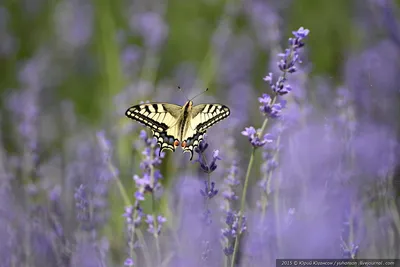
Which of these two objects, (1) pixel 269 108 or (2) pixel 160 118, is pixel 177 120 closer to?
(2) pixel 160 118

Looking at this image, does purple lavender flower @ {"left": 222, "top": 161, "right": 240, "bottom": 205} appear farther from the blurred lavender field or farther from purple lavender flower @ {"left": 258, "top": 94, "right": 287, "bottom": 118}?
purple lavender flower @ {"left": 258, "top": 94, "right": 287, "bottom": 118}

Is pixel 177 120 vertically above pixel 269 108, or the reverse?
pixel 177 120

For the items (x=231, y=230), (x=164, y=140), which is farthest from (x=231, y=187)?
(x=164, y=140)

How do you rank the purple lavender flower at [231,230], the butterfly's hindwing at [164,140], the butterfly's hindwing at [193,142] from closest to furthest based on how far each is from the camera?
the purple lavender flower at [231,230]
the butterfly's hindwing at [193,142]
the butterfly's hindwing at [164,140]

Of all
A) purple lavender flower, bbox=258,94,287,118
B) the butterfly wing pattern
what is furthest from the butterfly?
purple lavender flower, bbox=258,94,287,118

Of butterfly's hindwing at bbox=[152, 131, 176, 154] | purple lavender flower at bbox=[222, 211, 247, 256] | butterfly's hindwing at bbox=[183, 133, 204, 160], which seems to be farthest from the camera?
butterfly's hindwing at bbox=[152, 131, 176, 154]

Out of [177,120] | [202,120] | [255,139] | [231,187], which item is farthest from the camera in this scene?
[177,120]

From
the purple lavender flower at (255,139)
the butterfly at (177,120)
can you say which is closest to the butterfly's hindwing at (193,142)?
the butterfly at (177,120)

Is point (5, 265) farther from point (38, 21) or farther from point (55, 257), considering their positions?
point (38, 21)

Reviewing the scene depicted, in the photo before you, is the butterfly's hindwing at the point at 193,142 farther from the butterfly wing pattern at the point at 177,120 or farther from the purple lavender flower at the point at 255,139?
the purple lavender flower at the point at 255,139
